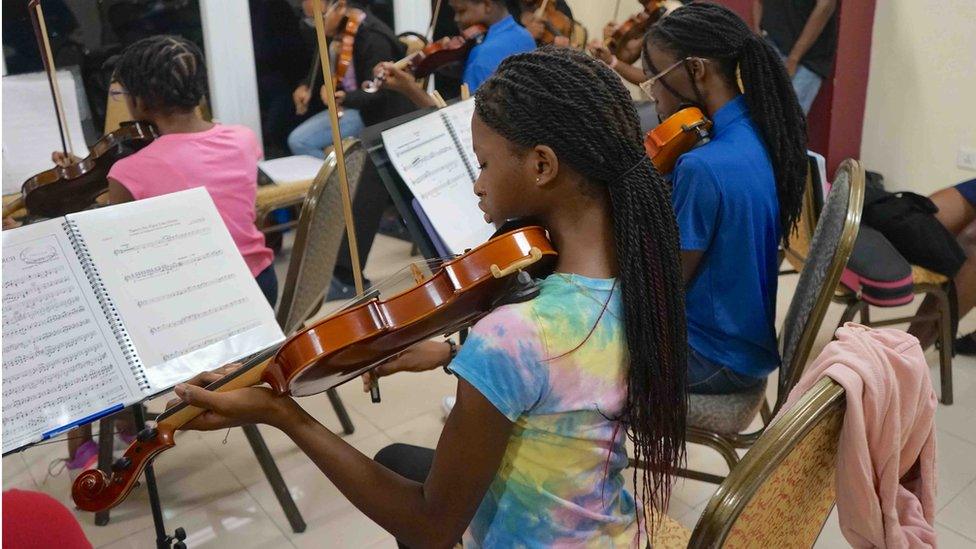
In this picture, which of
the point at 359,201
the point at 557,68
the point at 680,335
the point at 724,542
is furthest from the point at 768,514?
the point at 359,201

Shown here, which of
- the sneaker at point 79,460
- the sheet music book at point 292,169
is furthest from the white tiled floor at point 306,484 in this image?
the sheet music book at point 292,169

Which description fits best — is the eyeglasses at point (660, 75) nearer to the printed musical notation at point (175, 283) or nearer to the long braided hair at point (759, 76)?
the long braided hair at point (759, 76)

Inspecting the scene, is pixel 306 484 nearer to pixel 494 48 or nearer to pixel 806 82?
pixel 494 48

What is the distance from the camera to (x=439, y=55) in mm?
3012

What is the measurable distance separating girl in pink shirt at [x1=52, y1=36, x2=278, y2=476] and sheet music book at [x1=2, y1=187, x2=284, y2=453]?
0.49 metres

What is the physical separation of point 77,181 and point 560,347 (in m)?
Answer: 1.78

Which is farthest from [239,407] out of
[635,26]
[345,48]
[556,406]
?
[635,26]

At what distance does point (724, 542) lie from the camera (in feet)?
2.42

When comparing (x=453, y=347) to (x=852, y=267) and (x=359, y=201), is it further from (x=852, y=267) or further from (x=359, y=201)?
(x=359, y=201)

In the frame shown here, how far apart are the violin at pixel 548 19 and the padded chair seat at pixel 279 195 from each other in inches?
48.0

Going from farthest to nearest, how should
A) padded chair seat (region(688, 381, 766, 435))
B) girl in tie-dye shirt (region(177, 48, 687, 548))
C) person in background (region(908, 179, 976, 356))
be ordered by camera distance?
person in background (region(908, 179, 976, 356))
padded chair seat (region(688, 381, 766, 435))
girl in tie-dye shirt (region(177, 48, 687, 548))

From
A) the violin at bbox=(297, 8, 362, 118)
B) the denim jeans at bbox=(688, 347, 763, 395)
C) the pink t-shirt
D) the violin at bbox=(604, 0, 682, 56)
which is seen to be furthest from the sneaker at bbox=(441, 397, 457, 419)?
the violin at bbox=(604, 0, 682, 56)

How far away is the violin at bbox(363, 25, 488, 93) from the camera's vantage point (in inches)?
114

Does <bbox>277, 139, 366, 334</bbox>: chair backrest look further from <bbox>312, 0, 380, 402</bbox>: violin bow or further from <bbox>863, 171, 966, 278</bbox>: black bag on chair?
<bbox>863, 171, 966, 278</bbox>: black bag on chair
